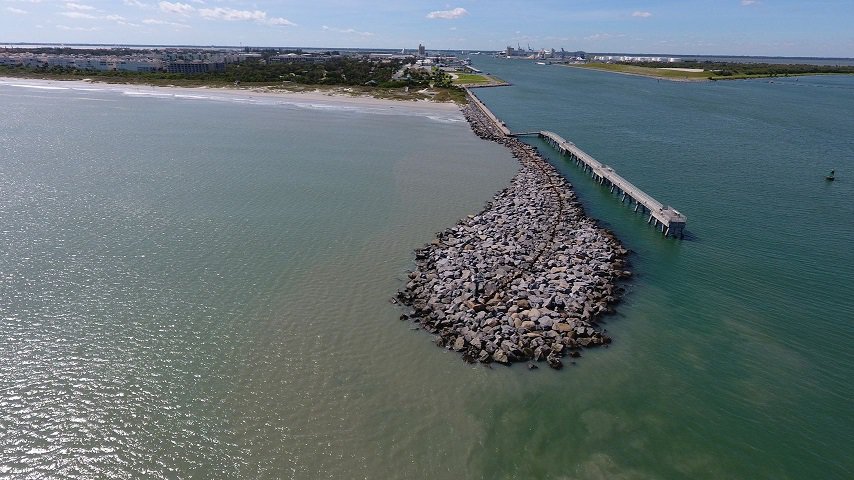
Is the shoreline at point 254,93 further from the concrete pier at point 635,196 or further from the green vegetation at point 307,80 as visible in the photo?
the concrete pier at point 635,196

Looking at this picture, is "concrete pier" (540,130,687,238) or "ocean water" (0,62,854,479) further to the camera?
"concrete pier" (540,130,687,238)

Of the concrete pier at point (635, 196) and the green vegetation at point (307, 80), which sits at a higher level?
the green vegetation at point (307, 80)

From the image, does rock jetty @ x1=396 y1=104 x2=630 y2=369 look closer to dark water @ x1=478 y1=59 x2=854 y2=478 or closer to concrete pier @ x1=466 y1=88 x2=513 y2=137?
dark water @ x1=478 y1=59 x2=854 y2=478

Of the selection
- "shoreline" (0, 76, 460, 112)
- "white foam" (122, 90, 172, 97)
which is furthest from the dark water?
"white foam" (122, 90, 172, 97)

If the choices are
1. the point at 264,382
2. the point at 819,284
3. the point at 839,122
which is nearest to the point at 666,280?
the point at 819,284

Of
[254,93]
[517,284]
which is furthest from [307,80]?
[517,284]

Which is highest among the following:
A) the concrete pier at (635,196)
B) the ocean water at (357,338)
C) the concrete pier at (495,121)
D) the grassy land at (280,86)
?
the grassy land at (280,86)

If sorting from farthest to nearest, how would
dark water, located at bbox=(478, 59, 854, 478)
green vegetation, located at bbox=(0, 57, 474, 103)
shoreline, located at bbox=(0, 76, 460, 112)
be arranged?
green vegetation, located at bbox=(0, 57, 474, 103), shoreline, located at bbox=(0, 76, 460, 112), dark water, located at bbox=(478, 59, 854, 478)

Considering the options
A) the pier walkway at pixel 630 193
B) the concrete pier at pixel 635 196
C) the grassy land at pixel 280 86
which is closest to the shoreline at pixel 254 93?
the grassy land at pixel 280 86
